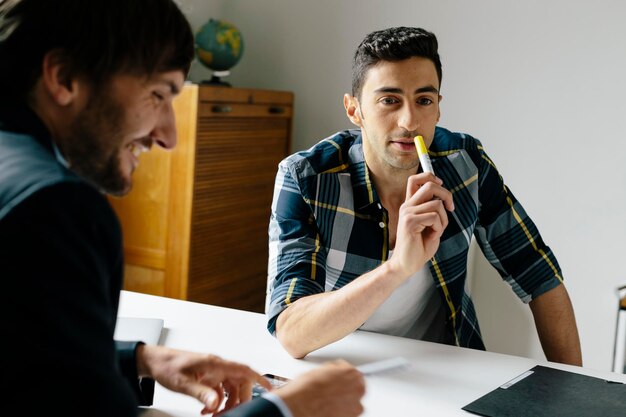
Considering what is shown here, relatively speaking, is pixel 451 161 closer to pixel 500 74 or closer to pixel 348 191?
pixel 348 191

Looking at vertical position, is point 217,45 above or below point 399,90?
above

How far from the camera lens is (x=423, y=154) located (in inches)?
60.1

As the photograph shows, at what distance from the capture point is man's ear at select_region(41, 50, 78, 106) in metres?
0.74

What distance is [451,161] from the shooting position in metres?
1.76

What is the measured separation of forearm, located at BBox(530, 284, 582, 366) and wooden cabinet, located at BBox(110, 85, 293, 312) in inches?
59.3

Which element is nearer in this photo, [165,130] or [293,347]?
[165,130]

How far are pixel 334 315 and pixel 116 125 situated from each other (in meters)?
0.69

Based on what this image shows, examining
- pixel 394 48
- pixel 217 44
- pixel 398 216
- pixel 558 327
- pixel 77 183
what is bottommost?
pixel 558 327

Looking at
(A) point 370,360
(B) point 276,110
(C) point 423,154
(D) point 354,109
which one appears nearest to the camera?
A: (A) point 370,360

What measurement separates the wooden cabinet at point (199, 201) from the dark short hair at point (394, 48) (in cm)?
113

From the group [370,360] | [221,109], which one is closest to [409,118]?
[370,360]

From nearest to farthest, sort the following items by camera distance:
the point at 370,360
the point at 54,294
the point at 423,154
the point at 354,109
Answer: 1. the point at 54,294
2. the point at 370,360
3. the point at 423,154
4. the point at 354,109

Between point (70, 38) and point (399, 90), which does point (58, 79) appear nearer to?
point (70, 38)

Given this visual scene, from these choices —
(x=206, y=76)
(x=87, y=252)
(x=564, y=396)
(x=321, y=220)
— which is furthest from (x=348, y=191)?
(x=206, y=76)
